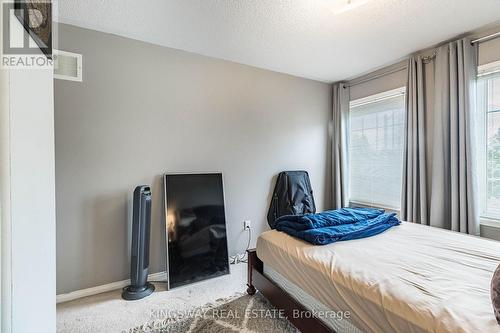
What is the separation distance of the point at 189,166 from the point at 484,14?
10.0ft

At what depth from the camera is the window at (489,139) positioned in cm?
228

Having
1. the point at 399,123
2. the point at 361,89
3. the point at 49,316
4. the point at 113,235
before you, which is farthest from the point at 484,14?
the point at 113,235

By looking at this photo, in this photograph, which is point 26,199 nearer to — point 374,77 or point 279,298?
point 279,298

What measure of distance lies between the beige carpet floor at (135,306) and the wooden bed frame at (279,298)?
0.26m

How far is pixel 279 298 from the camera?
5.91 feet

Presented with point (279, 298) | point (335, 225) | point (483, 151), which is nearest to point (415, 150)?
point (483, 151)

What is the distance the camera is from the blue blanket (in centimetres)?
181

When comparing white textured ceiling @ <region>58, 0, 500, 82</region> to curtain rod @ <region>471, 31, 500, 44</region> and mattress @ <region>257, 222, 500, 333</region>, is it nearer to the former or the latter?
curtain rod @ <region>471, 31, 500, 44</region>

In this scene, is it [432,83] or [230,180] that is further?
[230,180]

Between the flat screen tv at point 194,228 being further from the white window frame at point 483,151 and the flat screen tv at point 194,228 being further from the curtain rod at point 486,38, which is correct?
the curtain rod at point 486,38

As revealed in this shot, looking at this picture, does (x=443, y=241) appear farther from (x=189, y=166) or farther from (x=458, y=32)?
(x=189, y=166)

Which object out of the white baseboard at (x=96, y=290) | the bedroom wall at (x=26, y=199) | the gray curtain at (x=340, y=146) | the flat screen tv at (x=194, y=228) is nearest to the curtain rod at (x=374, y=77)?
the gray curtain at (x=340, y=146)

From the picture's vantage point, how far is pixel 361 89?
3510mm

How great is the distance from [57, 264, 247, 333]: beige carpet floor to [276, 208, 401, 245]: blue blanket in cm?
87
